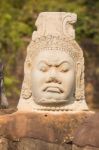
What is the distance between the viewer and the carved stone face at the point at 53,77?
540 centimetres

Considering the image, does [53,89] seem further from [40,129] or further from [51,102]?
[40,129]

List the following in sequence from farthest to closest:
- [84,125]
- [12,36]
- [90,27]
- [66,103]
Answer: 1. [90,27]
2. [12,36]
3. [66,103]
4. [84,125]

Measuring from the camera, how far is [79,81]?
5.57 m

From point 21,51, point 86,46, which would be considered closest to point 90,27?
point 86,46

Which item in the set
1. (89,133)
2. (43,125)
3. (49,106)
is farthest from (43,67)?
(89,133)

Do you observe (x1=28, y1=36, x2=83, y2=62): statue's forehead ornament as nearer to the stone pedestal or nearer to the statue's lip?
the statue's lip

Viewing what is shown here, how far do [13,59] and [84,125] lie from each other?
6.87 m

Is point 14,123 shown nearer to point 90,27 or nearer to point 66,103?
point 66,103

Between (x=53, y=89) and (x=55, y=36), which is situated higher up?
(x=55, y=36)

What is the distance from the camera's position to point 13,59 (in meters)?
11.9

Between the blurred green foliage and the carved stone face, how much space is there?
18.6 ft

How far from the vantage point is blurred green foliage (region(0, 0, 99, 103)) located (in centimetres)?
1152

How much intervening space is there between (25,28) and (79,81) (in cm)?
644

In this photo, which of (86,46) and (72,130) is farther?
(86,46)
